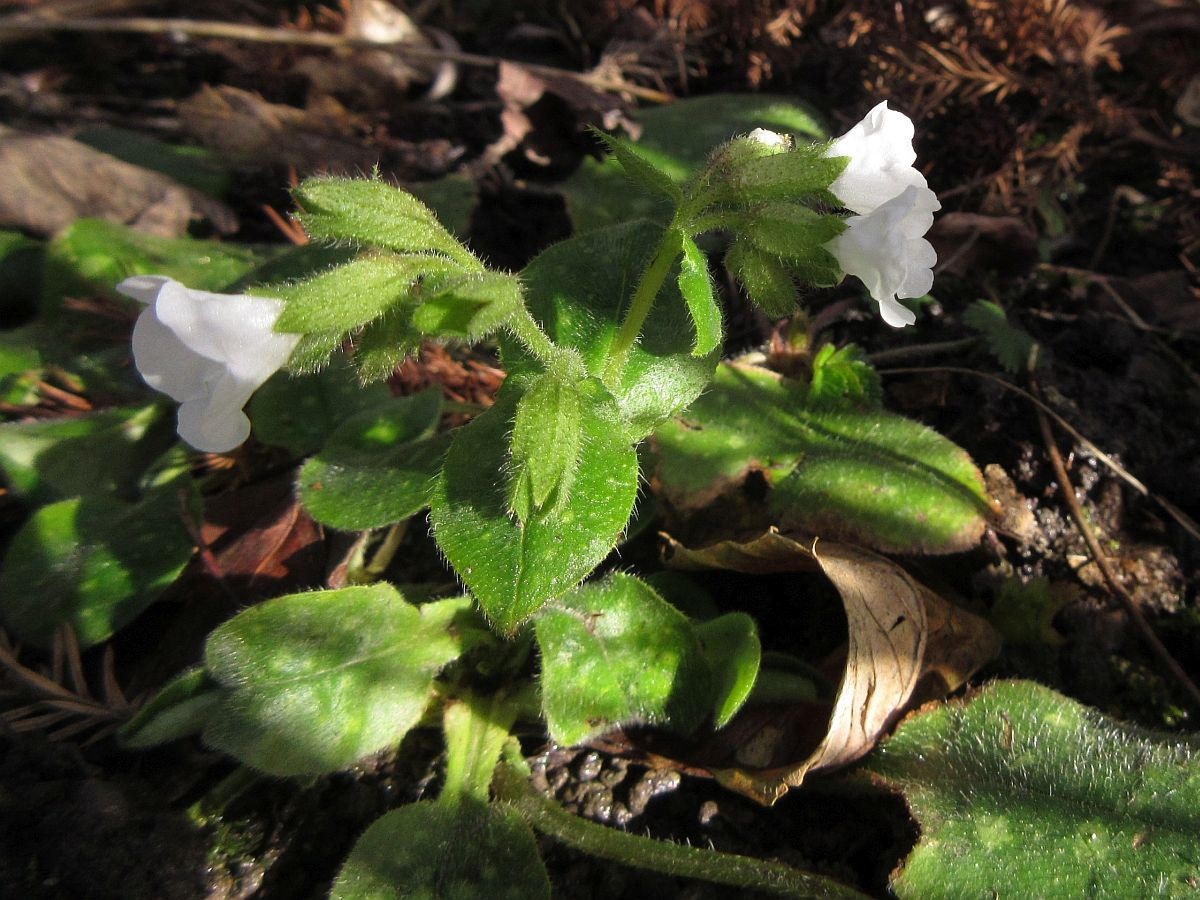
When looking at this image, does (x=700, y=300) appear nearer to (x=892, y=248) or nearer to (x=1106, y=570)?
(x=892, y=248)

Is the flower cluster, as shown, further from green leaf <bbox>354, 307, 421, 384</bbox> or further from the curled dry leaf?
green leaf <bbox>354, 307, 421, 384</bbox>

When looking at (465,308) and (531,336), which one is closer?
(465,308)

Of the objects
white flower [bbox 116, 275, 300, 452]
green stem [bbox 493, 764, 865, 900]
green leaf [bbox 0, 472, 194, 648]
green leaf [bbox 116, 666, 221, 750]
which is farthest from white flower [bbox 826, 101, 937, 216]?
green leaf [bbox 0, 472, 194, 648]

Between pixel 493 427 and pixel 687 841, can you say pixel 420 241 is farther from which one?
pixel 687 841

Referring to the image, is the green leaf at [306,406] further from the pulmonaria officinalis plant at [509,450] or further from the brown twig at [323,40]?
the brown twig at [323,40]

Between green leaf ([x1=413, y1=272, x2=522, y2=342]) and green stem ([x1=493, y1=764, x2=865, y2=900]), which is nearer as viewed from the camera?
green leaf ([x1=413, y1=272, x2=522, y2=342])

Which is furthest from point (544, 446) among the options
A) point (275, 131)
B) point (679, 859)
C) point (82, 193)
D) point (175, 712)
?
point (275, 131)

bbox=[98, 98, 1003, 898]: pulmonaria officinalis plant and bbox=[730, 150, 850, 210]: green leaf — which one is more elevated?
bbox=[730, 150, 850, 210]: green leaf

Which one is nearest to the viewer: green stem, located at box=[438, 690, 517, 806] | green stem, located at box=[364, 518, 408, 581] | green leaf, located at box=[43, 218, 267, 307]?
green stem, located at box=[438, 690, 517, 806]

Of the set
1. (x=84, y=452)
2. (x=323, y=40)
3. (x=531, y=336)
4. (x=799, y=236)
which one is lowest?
(x=84, y=452)
